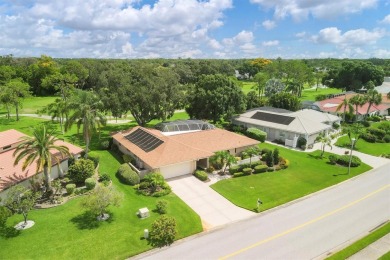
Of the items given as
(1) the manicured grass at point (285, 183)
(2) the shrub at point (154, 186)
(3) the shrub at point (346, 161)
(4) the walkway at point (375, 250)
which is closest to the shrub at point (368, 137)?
(3) the shrub at point (346, 161)

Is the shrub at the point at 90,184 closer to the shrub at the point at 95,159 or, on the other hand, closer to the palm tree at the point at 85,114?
the shrub at the point at 95,159

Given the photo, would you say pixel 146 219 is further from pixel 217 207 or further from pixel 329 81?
pixel 329 81

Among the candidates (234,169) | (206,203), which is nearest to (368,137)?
(234,169)

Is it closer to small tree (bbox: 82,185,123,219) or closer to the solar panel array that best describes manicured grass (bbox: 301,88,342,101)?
the solar panel array

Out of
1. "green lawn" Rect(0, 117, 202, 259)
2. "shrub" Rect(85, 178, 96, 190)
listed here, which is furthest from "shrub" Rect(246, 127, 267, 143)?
"shrub" Rect(85, 178, 96, 190)

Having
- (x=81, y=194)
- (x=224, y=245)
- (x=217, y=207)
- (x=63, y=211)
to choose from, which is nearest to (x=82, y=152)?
(x=81, y=194)
